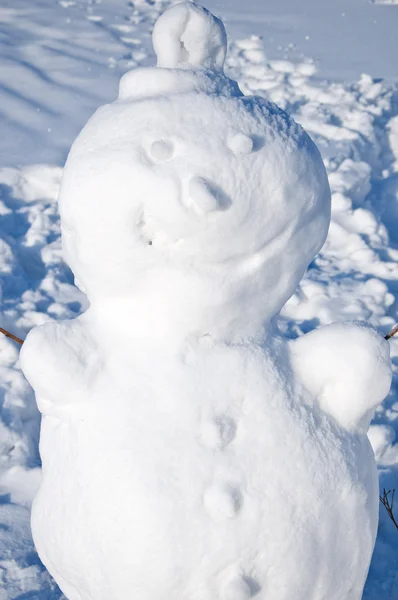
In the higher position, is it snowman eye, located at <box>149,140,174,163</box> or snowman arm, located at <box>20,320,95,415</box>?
snowman eye, located at <box>149,140,174,163</box>

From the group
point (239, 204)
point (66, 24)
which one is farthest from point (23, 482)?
point (66, 24)

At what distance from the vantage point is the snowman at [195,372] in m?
1.12

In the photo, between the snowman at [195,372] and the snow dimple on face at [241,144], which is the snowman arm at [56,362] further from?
the snow dimple on face at [241,144]

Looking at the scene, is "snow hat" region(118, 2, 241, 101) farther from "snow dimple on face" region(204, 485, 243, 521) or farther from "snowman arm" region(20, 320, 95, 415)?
"snow dimple on face" region(204, 485, 243, 521)

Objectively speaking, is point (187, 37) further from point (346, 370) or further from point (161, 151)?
point (346, 370)

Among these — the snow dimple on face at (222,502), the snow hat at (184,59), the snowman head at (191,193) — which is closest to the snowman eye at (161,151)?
the snowman head at (191,193)

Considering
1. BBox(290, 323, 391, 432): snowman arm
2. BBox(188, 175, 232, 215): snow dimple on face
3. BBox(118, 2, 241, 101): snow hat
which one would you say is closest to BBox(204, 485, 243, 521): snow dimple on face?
BBox(290, 323, 391, 432): snowman arm

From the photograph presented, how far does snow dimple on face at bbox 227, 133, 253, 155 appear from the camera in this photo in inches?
43.4

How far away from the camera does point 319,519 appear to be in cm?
117

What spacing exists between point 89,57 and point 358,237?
6.93 ft

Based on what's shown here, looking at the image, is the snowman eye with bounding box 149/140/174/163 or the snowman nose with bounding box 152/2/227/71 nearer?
the snowman eye with bounding box 149/140/174/163

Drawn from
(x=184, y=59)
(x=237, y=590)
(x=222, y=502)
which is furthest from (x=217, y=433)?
(x=184, y=59)

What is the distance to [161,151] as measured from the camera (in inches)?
43.1

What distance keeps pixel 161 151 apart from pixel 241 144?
12 cm
